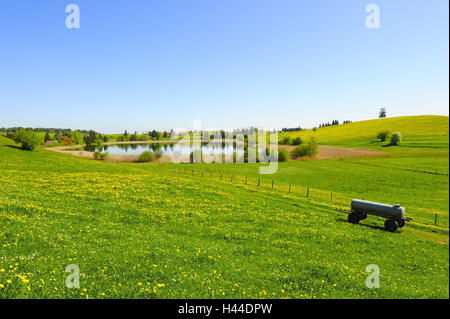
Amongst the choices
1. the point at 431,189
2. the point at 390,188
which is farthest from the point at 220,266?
the point at 431,189

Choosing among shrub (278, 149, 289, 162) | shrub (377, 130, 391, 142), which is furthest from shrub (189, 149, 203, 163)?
shrub (377, 130, 391, 142)

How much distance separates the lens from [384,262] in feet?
51.4

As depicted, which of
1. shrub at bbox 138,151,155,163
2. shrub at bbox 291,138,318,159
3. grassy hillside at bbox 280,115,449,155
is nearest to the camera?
grassy hillside at bbox 280,115,449,155

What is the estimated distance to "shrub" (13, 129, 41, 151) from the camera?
65.5 m

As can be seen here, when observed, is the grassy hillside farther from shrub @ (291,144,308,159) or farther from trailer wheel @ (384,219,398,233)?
trailer wheel @ (384,219,398,233)

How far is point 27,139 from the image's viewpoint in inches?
2581

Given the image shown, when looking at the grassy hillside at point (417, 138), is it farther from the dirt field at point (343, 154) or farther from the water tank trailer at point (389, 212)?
the water tank trailer at point (389, 212)

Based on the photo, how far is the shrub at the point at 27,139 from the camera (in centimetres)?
6550

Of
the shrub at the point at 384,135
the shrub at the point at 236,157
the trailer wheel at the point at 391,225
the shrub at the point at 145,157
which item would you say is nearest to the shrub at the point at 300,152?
the shrub at the point at 236,157

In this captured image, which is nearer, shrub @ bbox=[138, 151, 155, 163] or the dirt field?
the dirt field

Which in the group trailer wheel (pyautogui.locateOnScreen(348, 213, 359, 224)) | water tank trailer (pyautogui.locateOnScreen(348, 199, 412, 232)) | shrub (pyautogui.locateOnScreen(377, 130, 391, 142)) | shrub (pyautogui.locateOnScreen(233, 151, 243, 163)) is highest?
shrub (pyautogui.locateOnScreen(377, 130, 391, 142))

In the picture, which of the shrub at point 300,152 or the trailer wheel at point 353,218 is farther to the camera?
the shrub at point 300,152

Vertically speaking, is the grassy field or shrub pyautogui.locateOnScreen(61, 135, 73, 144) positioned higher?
shrub pyautogui.locateOnScreen(61, 135, 73, 144)

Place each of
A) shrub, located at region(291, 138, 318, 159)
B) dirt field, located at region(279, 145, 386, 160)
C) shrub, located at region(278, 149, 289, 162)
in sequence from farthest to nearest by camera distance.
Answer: shrub, located at region(291, 138, 318, 159) → shrub, located at region(278, 149, 289, 162) → dirt field, located at region(279, 145, 386, 160)
